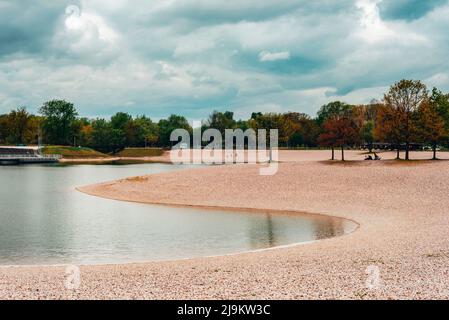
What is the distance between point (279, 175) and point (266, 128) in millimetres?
73263

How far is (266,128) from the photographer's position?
134500 millimetres

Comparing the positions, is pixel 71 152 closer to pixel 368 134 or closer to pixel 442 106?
pixel 368 134

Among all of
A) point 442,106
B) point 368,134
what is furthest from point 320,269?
point 368,134

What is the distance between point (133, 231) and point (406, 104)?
6382cm

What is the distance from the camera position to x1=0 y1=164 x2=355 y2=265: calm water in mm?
27844

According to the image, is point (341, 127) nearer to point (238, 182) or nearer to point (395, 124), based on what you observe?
point (395, 124)

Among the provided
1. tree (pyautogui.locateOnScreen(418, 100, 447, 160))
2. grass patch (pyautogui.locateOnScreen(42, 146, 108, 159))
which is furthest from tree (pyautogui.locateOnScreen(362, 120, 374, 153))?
grass patch (pyautogui.locateOnScreen(42, 146, 108, 159))

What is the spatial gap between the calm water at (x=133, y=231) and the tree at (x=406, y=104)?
48.3 metres

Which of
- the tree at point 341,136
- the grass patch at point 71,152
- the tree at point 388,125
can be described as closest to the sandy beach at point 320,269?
the tree at point 388,125

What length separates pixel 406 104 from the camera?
83.9 metres

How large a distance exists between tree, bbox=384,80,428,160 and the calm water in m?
48.3

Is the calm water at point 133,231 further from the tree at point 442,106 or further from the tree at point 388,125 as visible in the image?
the tree at point 442,106

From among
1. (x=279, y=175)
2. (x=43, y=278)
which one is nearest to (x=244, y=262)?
(x=43, y=278)

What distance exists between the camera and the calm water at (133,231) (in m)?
27.8
